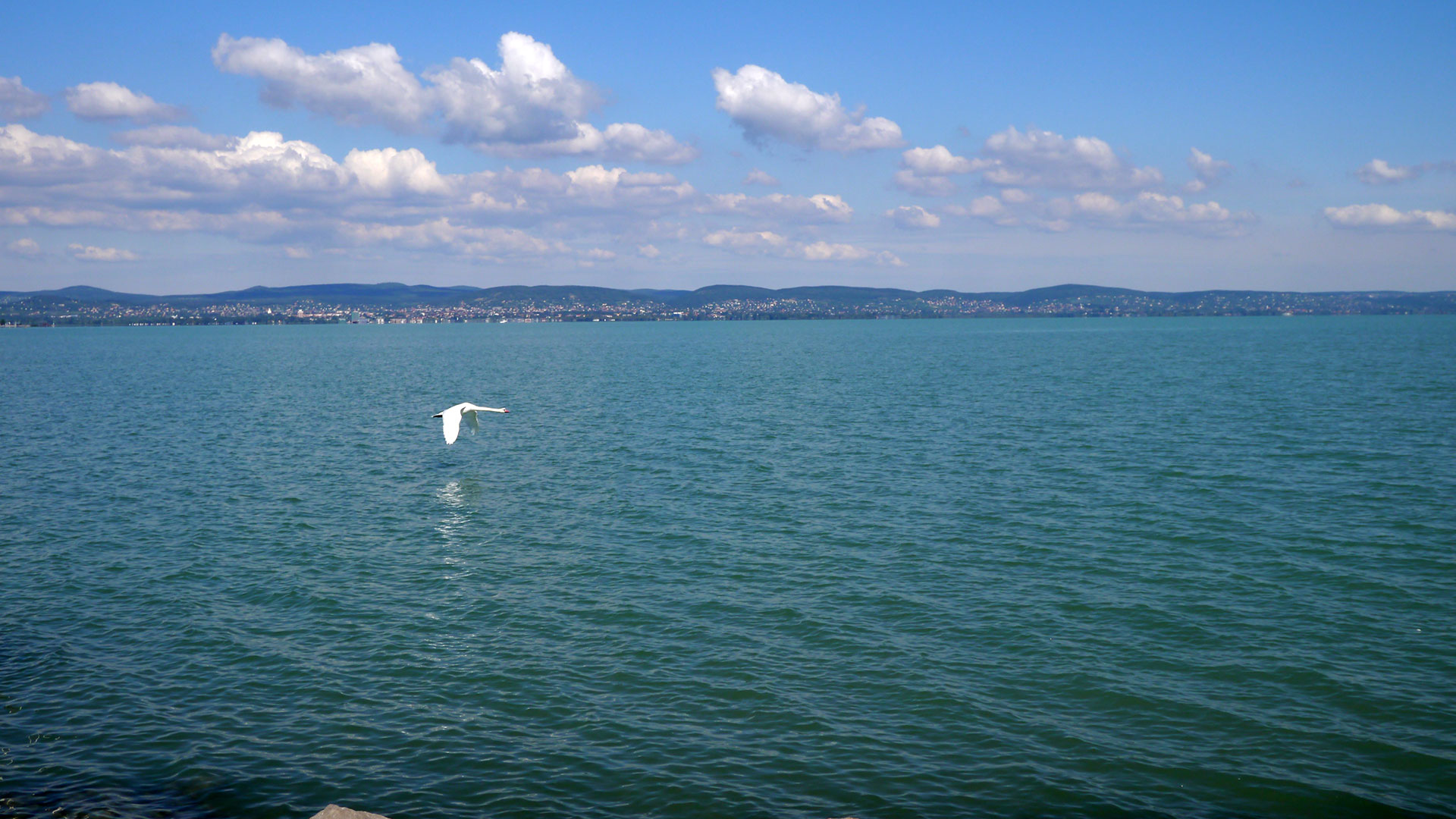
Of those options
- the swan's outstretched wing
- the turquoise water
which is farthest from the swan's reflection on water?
the swan's outstretched wing

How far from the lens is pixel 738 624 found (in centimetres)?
2292

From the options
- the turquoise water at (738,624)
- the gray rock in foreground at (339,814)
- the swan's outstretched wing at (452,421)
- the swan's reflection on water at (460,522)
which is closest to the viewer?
the gray rock in foreground at (339,814)

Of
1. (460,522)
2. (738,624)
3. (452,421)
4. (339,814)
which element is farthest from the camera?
(452,421)

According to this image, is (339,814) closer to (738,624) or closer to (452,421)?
(738,624)

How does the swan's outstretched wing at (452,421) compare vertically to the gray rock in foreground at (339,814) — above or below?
above

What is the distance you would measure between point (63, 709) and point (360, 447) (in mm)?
31945

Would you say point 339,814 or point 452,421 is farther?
point 452,421

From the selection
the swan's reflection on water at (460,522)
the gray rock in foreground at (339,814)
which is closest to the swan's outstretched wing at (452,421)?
the swan's reflection on water at (460,522)

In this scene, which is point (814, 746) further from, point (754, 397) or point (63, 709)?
point (754, 397)

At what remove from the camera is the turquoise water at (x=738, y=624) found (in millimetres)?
15922

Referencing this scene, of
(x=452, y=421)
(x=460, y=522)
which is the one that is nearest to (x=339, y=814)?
(x=460, y=522)

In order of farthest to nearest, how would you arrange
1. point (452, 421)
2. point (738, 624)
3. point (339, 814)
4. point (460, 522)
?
1. point (452, 421)
2. point (460, 522)
3. point (738, 624)
4. point (339, 814)

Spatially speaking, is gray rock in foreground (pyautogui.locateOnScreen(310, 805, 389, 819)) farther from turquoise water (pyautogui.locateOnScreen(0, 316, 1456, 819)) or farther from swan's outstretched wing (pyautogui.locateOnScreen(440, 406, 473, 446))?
swan's outstretched wing (pyautogui.locateOnScreen(440, 406, 473, 446))

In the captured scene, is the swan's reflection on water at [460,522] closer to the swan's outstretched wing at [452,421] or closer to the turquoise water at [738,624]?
the turquoise water at [738,624]
